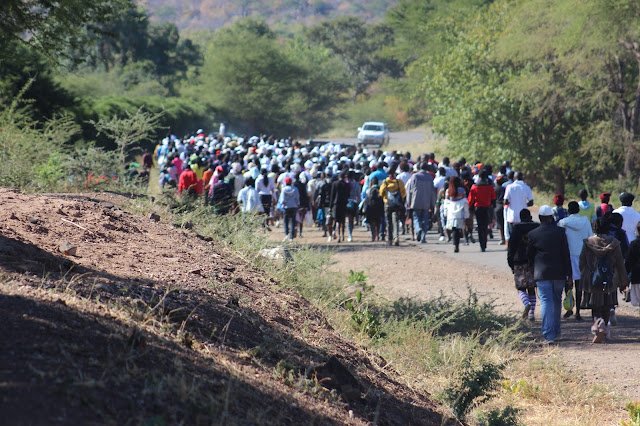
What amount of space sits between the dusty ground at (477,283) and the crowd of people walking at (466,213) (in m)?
0.26

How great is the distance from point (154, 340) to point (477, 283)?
862cm

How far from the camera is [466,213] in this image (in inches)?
596

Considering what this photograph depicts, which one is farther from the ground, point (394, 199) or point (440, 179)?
point (440, 179)

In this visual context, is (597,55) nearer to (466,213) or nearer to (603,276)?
(466,213)

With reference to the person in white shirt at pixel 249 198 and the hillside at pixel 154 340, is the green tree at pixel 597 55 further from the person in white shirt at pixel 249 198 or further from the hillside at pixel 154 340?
the hillside at pixel 154 340

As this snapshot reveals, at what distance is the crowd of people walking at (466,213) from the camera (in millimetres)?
9055

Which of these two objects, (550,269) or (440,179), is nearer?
(550,269)

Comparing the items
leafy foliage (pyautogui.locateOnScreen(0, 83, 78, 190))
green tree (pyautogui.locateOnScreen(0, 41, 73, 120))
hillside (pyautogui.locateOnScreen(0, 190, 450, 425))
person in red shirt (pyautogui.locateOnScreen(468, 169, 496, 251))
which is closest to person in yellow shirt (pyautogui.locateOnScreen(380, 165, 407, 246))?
person in red shirt (pyautogui.locateOnScreen(468, 169, 496, 251))

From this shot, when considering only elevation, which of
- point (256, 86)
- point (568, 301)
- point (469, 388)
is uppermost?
point (256, 86)

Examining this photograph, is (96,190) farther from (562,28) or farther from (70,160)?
(562,28)

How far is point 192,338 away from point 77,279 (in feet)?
3.58

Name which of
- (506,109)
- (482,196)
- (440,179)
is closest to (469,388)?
(482,196)

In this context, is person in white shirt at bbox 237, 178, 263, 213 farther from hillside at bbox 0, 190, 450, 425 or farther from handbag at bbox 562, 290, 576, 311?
handbag at bbox 562, 290, 576, 311

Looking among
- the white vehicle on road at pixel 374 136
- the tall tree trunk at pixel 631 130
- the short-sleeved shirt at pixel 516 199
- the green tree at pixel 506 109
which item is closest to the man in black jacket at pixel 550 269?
the short-sleeved shirt at pixel 516 199
